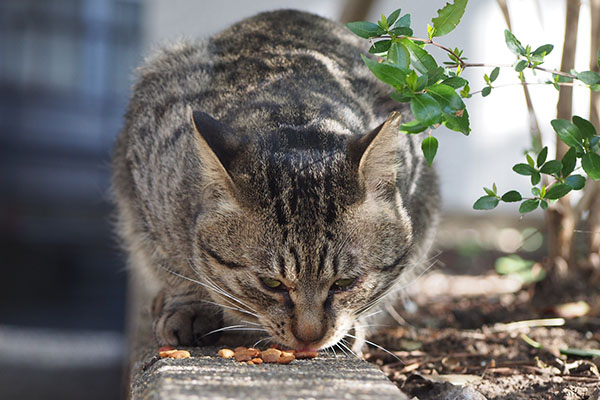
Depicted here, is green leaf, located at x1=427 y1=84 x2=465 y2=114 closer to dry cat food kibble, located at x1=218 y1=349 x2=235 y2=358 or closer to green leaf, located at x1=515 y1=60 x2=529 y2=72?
green leaf, located at x1=515 y1=60 x2=529 y2=72

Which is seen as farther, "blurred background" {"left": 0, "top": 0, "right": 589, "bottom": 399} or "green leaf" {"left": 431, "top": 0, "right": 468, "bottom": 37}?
"blurred background" {"left": 0, "top": 0, "right": 589, "bottom": 399}

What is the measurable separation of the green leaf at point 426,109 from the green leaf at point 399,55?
0.10 meters

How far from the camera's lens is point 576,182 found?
195 centimetres

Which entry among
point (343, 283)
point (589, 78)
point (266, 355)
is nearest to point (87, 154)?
point (343, 283)

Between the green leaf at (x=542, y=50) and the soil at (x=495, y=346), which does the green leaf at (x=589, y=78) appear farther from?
the soil at (x=495, y=346)

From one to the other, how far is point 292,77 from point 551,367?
1.28 meters

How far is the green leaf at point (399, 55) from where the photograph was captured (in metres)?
1.81

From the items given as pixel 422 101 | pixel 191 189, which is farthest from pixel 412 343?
pixel 422 101

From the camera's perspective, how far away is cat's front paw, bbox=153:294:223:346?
234cm

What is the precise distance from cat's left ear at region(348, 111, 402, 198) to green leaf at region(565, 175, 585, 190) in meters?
0.48

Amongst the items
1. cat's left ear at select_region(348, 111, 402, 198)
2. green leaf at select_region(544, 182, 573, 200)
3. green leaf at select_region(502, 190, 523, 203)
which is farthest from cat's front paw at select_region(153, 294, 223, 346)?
green leaf at select_region(544, 182, 573, 200)

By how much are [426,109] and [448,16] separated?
10.8 inches

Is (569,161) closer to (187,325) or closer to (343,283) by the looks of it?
(343,283)

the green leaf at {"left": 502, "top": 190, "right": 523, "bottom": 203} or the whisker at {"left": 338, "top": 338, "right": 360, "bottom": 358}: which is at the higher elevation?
the green leaf at {"left": 502, "top": 190, "right": 523, "bottom": 203}
